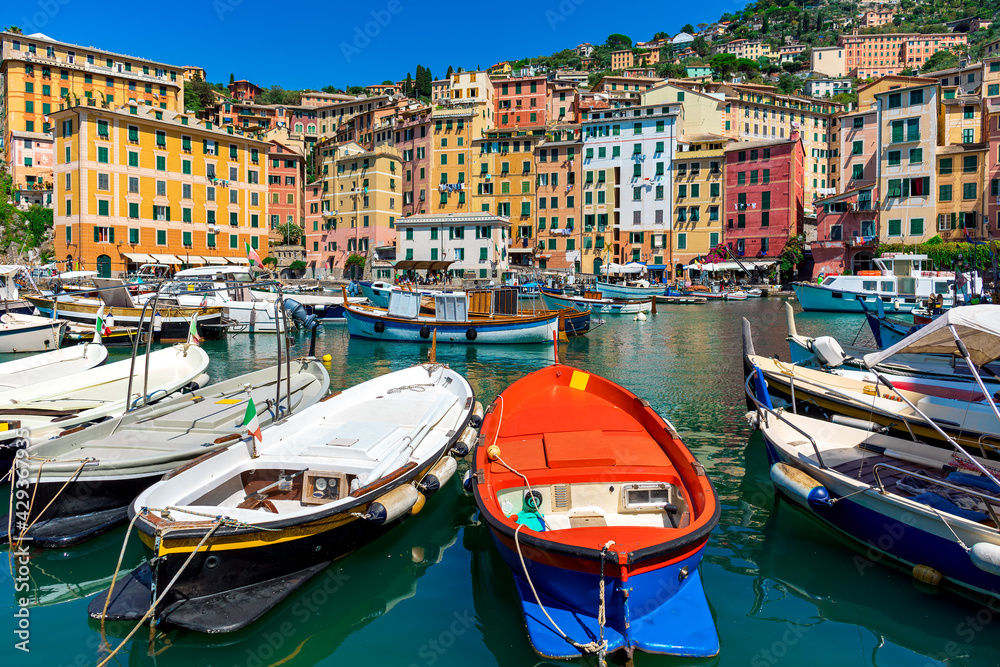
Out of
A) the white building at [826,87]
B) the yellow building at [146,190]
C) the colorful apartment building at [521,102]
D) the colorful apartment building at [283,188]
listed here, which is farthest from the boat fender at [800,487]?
the white building at [826,87]

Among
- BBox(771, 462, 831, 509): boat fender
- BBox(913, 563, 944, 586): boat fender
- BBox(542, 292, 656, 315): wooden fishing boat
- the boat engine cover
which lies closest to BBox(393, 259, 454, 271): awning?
BBox(542, 292, 656, 315): wooden fishing boat

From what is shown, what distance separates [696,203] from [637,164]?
6991 millimetres

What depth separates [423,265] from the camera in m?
61.5

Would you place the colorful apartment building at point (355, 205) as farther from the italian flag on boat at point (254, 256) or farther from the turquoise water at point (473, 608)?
the turquoise water at point (473, 608)

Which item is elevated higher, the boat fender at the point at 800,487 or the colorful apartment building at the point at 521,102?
the colorful apartment building at the point at 521,102

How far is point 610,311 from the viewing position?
1681 inches

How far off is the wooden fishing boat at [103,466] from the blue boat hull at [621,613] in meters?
4.59

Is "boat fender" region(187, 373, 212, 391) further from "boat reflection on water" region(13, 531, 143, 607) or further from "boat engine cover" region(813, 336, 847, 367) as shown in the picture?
"boat engine cover" region(813, 336, 847, 367)

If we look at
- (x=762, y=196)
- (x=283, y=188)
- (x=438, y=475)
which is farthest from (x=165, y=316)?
(x=762, y=196)

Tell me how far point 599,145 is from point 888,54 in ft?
335

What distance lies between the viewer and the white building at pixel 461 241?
202 ft

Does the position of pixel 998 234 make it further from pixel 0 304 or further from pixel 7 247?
pixel 7 247

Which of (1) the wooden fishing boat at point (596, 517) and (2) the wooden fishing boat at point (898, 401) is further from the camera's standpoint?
(2) the wooden fishing boat at point (898, 401)


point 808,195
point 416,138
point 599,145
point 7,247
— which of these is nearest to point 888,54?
point 808,195
